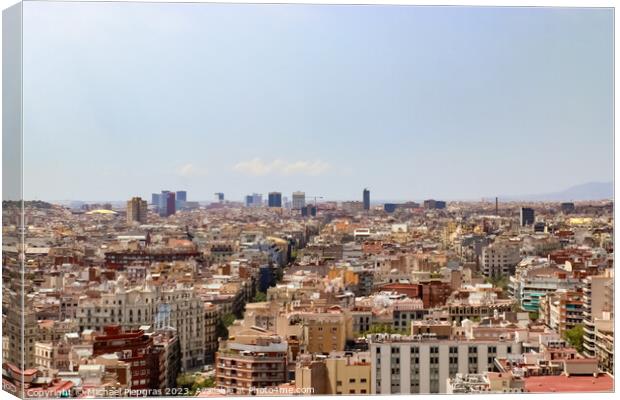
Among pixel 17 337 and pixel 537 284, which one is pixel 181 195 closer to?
pixel 537 284

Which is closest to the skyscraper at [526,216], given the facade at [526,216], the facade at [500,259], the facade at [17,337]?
the facade at [526,216]

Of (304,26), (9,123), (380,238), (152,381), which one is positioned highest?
(304,26)

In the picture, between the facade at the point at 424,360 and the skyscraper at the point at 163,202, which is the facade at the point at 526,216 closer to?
the skyscraper at the point at 163,202

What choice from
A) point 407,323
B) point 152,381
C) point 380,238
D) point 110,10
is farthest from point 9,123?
point 380,238

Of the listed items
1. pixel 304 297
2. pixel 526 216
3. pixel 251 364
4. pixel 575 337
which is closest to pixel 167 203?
pixel 304 297

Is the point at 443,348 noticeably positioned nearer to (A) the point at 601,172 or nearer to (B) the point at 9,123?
(A) the point at 601,172

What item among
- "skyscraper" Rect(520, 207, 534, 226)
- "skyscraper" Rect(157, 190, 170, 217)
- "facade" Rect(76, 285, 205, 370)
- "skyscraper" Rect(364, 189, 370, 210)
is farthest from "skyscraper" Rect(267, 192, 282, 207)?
"skyscraper" Rect(520, 207, 534, 226)

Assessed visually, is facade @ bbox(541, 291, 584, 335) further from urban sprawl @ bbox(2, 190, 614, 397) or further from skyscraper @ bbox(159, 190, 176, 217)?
skyscraper @ bbox(159, 190, 176, 217)
